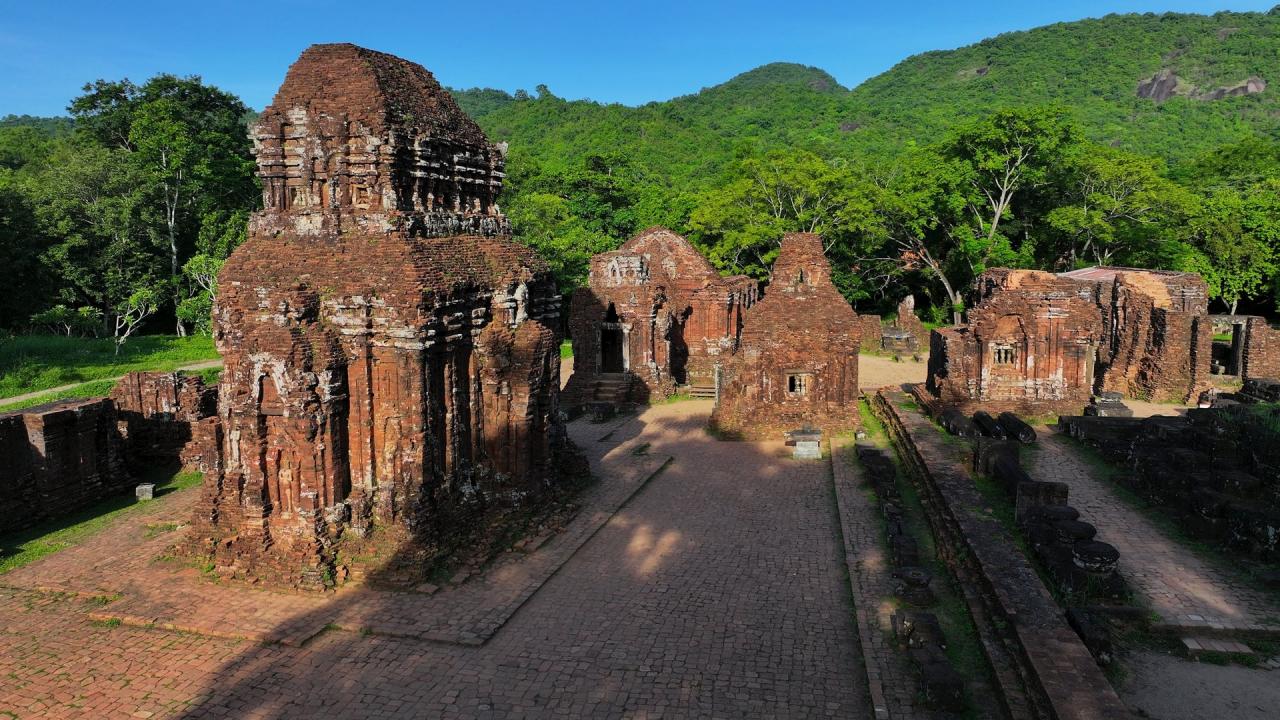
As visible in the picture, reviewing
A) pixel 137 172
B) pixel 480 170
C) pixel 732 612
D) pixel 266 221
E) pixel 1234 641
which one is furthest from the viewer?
pixel 137 172

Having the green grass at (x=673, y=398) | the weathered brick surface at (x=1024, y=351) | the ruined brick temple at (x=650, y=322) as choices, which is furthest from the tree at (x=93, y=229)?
the weathered brick surface at (x=1024, y=351)

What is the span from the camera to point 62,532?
12492mm

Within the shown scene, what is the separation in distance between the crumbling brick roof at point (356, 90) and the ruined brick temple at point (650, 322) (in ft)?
38.6

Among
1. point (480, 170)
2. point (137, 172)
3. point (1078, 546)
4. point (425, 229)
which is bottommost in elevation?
point (1078, 546)

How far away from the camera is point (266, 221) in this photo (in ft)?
38.0

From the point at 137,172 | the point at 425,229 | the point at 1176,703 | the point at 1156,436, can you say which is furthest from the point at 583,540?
the point at 137,172

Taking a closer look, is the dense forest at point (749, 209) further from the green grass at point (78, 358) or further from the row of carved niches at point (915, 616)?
the row of carved niches at point (915, 616)

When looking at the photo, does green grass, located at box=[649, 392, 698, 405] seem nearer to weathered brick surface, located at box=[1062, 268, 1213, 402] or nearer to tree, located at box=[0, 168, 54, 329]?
weathered brick surface, located at box=[1062, 268, 1213, 402]

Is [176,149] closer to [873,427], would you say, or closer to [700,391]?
[700,391]

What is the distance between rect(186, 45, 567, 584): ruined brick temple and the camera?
1053 cm

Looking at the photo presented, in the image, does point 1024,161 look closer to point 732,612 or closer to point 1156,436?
point 1156,436

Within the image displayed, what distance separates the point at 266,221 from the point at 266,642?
6007 millimetres

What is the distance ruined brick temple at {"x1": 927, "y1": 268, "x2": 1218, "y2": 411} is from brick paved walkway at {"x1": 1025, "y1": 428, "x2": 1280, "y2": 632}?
5941 millimetres

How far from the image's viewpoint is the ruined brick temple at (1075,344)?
20562mm
